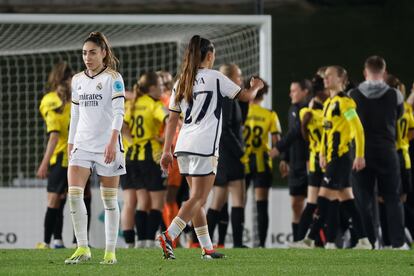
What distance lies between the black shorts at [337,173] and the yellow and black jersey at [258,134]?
1.46 m

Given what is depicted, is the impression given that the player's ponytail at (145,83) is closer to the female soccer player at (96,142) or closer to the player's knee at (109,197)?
the female soccer player at (96,142)

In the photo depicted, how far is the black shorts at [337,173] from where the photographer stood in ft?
41.0

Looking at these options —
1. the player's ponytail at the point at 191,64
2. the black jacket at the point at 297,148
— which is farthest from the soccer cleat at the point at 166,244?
the black jacket at the point at 297,148

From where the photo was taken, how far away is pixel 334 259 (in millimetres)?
10188

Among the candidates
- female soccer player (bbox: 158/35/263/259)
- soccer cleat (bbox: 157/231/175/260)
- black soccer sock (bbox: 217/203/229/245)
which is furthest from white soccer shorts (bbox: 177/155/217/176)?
black soccer sock (bbox: 217/203/229/245)

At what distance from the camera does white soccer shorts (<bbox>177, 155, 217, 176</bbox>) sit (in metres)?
9.54

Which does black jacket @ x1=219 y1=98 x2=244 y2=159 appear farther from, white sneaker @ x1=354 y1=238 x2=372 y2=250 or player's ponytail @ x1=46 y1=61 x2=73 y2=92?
player's ponytail @ x1=46 y1=61 x2=73 y2=92

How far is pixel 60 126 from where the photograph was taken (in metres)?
13.1

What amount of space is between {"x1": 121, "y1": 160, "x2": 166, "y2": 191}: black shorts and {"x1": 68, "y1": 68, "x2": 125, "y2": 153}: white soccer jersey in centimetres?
424

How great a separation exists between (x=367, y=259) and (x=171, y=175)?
12.9ft

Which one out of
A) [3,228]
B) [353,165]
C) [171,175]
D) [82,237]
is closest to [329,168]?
[353,165]

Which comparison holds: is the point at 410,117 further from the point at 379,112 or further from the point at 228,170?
the point at 228,170

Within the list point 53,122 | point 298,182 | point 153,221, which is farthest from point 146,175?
point 298,182

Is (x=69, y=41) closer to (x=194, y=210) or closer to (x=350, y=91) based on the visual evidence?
(x=350, y=91)
